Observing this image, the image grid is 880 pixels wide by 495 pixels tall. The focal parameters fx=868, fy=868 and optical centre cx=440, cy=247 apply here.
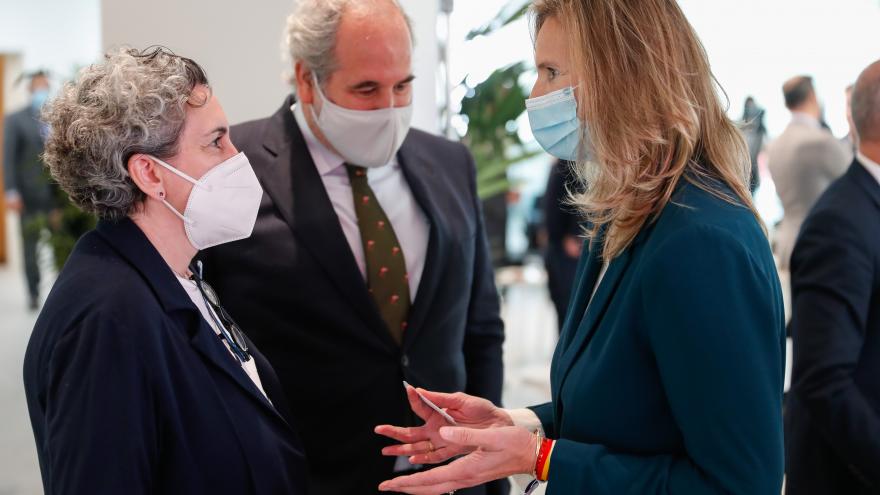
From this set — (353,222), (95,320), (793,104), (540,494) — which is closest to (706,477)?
(95,320)

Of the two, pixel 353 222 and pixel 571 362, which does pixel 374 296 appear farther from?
pixel 571 362

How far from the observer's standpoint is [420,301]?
1.90 m

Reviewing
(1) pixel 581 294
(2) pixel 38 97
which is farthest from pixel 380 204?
(2) pixel 38 97

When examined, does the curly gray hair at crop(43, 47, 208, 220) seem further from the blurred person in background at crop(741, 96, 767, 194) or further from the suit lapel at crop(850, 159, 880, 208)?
the blurred person in background at crop(741, 96, 767, 194)

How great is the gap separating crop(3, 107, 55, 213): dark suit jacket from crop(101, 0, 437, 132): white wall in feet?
17.7

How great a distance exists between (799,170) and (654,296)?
2613 mm

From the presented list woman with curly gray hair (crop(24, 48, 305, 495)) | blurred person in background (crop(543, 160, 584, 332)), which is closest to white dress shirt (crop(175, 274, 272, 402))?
woman with curly gray hair (crop(24, 48, 305, 495))

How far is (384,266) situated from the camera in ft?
6.25

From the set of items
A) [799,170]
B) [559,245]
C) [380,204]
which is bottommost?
[559,245]

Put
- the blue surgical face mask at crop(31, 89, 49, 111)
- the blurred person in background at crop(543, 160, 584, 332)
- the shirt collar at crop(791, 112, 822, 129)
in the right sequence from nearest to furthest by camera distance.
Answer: the shirt collar at crop(791, 112, 822, 129) < the blurred person in background at crop(543, 160, 584, 332) < the blue surgical face mask at crop(31, 89, 49, 111)

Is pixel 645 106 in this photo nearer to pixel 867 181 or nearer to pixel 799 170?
pixel 867 181

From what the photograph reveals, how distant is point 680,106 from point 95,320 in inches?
34.1

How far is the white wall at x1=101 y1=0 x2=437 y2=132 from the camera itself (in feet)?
7.84

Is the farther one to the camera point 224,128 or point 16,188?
point 16,188
